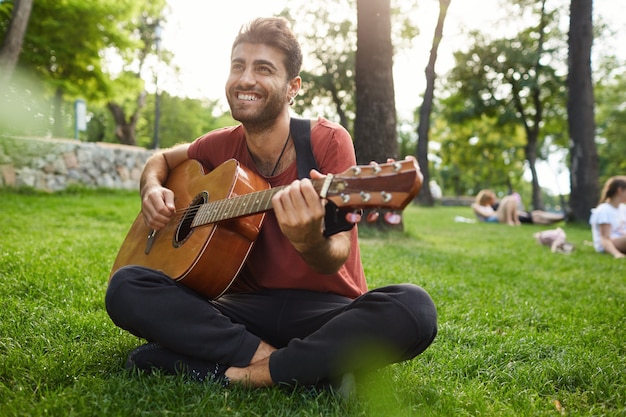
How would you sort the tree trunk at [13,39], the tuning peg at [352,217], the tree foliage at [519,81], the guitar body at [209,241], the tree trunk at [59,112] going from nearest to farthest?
1. the tuning peg at [352,217]
2. the guitar body at [209,241]
3. the tree trunk at [13,39]
4. the tree trunk at [59,112]
5. the tree foliage at [519,81]

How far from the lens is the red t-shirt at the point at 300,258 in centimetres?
254

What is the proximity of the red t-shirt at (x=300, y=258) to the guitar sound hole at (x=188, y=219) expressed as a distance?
1.19ft

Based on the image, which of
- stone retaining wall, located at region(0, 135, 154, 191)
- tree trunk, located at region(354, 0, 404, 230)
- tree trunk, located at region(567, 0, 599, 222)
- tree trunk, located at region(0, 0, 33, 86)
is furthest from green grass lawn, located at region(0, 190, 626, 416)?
tree trunk, located at region(567, 0, 599, 222)

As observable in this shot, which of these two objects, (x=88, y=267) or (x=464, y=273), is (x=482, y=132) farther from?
(x=88, y=267)

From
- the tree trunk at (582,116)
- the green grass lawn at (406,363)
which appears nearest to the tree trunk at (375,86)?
the green grass lawn at (406,363)

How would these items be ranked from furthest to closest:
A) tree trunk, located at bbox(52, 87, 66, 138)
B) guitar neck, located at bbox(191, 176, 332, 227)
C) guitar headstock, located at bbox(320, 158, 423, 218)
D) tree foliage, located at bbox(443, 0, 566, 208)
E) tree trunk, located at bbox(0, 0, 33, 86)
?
tree foliage, located at bbox(443, 0, 566, 208), tree trunk, located at bbox(52, 87, 66, 138), tree trunk, located at bbox(0, 0, 33, 86), guitar neck, located at bbox(191, 176, 332, 227), guitar headstock, located at bbox(320, 158, 423, 218)

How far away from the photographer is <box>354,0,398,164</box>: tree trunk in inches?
326

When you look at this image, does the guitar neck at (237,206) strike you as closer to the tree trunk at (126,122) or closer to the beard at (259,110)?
the beard at (259,110)

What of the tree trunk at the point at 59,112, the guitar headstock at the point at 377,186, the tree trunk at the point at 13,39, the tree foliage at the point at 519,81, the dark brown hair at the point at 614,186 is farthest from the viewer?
the tree foliage at the point at 519,81

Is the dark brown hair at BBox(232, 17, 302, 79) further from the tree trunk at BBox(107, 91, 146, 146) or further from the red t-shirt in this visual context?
the tree trunk at BBox(107, 91, 146, 146)

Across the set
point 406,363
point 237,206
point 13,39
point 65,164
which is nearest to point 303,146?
point 237,206

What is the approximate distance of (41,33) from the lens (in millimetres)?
14711

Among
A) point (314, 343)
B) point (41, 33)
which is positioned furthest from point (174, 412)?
point (41, 33)

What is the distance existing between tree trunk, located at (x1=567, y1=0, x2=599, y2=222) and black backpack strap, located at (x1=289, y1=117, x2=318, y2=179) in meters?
13.4
